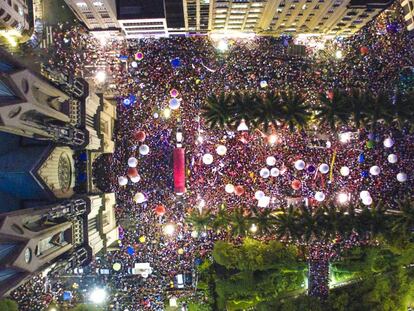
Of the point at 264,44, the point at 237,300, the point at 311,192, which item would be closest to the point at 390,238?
the point at 311,192

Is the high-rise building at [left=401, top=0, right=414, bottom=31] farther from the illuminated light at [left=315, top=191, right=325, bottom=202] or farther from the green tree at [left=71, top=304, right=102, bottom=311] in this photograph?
the green tree at [left=71, top=304, right=102, bottom=311]

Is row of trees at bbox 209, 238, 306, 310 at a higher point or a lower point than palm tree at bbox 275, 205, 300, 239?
lower

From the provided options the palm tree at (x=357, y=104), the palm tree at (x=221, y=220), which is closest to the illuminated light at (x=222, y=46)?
the palm tree at (x=357, y=104)

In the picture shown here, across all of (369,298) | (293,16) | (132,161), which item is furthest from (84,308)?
(293,16)

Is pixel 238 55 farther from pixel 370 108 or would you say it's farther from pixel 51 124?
pixel 51 124

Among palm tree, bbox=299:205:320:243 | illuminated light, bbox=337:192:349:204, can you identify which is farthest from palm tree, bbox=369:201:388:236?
illuminated light, bbox=337:192:349:204

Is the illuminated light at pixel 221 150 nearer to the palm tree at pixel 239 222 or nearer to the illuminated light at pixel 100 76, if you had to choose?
the palm tree at pixel 239 222
